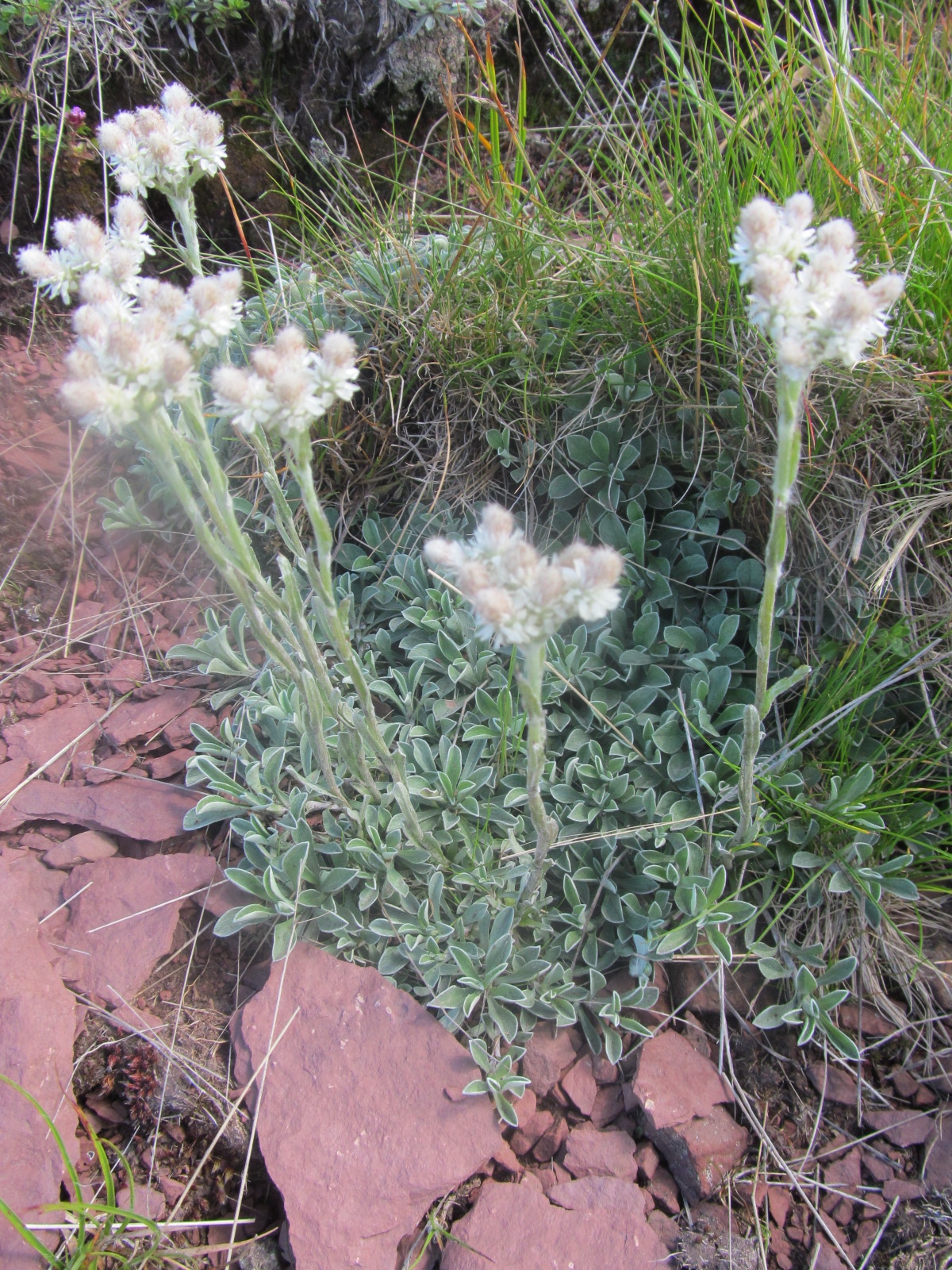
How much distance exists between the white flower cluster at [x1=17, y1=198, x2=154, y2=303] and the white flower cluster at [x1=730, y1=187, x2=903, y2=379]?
115 cm

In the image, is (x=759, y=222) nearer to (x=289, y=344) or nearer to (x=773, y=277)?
(x=773, y=277)

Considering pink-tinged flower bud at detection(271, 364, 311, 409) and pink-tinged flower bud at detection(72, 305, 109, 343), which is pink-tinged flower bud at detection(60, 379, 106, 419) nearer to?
pink-tinged flower bud at detection(72, 305, 109, 343)

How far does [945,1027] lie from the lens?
194 cm

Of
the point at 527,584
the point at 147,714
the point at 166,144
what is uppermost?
the point at 166,144

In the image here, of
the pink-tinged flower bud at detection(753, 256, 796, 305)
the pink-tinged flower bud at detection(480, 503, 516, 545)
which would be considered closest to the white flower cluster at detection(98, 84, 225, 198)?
the pink-tinged flower bud at detection(480, 503, 516, 545)

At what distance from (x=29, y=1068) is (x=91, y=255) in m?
1.68

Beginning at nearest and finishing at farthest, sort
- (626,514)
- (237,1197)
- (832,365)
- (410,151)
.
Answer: (237,1197), (832,365), (626,514), (410,151)

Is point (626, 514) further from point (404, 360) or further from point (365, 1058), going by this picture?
point (365, 1058)

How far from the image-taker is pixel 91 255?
5.16ft

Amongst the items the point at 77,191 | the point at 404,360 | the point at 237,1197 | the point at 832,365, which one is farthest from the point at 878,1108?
the point at 77,191

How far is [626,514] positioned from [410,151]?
6.97 ft

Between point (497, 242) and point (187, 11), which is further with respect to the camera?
point (187, 11)

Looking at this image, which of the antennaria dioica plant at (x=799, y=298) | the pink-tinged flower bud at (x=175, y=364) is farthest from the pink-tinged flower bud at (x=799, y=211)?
the pink-tinged flower bud at (x=175, y=364)

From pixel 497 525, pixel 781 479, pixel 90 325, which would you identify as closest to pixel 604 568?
pixel 497 525
